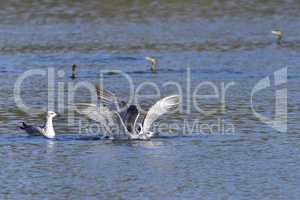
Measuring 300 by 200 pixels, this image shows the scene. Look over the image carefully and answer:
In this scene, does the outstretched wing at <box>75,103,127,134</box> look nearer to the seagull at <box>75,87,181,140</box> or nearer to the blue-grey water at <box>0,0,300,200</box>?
the seagull at <box>75,87,181,140</box>

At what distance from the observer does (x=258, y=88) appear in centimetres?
2311

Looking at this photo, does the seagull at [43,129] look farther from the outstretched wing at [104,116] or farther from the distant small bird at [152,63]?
the distant small bird at [152,63]

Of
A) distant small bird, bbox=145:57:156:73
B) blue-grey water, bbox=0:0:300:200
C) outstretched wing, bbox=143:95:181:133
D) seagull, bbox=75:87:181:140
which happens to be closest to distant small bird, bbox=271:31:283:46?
blue-grey water, bbox=0:0:300:200

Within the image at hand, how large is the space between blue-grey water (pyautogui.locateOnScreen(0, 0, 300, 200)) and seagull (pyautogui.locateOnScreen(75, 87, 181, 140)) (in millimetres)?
255

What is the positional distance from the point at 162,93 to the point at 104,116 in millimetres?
5229

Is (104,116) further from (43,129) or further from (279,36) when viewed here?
(279,36)

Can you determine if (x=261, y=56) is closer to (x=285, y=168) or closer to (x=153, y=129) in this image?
(x=153, y=129)

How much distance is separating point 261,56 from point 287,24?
6061 millimetres

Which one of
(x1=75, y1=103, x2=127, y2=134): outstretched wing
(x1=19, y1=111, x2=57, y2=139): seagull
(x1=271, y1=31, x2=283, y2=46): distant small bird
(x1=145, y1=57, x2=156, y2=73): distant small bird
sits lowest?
(x1=19, y1=111, x2=57, y2=139): seagull

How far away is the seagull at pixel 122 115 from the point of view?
17.7m

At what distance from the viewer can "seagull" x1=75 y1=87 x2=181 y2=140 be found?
698 inches

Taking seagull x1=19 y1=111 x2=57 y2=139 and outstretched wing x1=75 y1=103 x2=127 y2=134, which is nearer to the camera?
outstretched wing x1=75 y1=103 x2=127 y2=134

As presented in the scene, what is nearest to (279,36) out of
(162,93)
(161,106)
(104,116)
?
(162,93)

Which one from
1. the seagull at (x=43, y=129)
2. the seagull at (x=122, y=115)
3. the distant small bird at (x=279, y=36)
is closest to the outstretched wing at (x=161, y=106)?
the seagull at (x=122, y=115)
